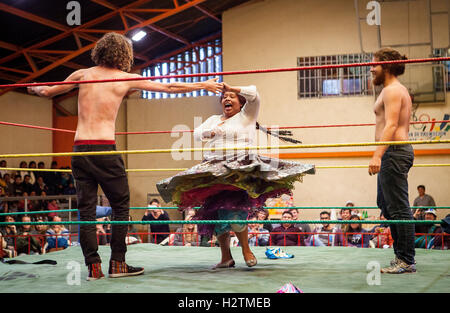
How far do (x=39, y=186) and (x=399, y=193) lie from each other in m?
9.66

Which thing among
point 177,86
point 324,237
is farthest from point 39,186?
point 177,86

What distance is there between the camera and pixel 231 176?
8.18ft

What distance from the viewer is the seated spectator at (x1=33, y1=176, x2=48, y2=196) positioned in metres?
10.5

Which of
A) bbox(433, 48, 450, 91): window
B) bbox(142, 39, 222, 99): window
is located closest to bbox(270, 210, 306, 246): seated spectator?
bbox(433, 48, 450, 91): window

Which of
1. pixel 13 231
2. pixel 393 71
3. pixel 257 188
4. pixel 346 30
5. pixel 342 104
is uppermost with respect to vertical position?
pixel 346 30

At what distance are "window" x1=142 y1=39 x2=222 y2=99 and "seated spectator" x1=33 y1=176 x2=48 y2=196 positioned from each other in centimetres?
338

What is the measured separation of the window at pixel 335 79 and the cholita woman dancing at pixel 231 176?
22.4ft

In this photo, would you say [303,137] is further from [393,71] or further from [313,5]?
[393,71]

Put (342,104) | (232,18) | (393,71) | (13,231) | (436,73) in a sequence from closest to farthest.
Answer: (393,71), (13,231), (436,73), (342,104), (232,18)

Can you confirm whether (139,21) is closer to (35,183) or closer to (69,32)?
(69,32)

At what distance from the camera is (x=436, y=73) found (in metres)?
8.73

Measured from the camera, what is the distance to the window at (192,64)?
12.4 metres
